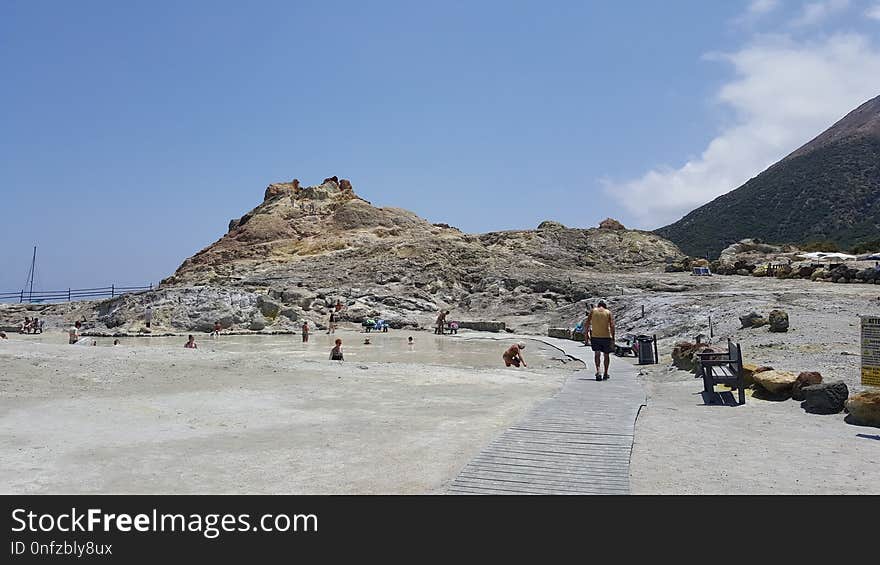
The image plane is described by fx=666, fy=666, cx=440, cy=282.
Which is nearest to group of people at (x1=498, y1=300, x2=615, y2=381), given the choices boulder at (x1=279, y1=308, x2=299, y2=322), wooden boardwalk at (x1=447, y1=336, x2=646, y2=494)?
wooden boardwalk at (x1=447, y1=336, x2=646, y2=494)

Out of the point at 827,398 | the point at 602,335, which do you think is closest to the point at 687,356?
the point at 602,335

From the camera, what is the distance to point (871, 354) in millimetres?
7566

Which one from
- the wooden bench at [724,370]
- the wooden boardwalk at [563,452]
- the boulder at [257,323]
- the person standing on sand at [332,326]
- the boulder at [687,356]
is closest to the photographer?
the wooden boardwalk at [563,452]

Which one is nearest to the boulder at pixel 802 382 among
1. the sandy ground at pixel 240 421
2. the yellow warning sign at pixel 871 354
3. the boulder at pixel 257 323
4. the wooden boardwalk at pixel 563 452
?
the yellow warning sign at pixel 871 354

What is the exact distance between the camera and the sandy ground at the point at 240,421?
604 centimetres

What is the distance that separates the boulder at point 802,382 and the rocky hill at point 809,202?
189 ft

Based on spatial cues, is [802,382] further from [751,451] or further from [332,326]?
[332,326]

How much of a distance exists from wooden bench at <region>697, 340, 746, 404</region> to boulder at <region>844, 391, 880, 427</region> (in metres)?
1.71

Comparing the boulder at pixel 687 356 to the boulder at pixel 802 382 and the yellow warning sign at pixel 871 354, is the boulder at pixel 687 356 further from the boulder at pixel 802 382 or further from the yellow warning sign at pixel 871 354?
the yellow warning sign at pixel 871 354

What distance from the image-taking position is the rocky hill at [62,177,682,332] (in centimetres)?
3706

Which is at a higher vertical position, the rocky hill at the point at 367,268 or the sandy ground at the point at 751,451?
the rocky hill at the point at 367,268

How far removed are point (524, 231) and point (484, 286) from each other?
15946mm
